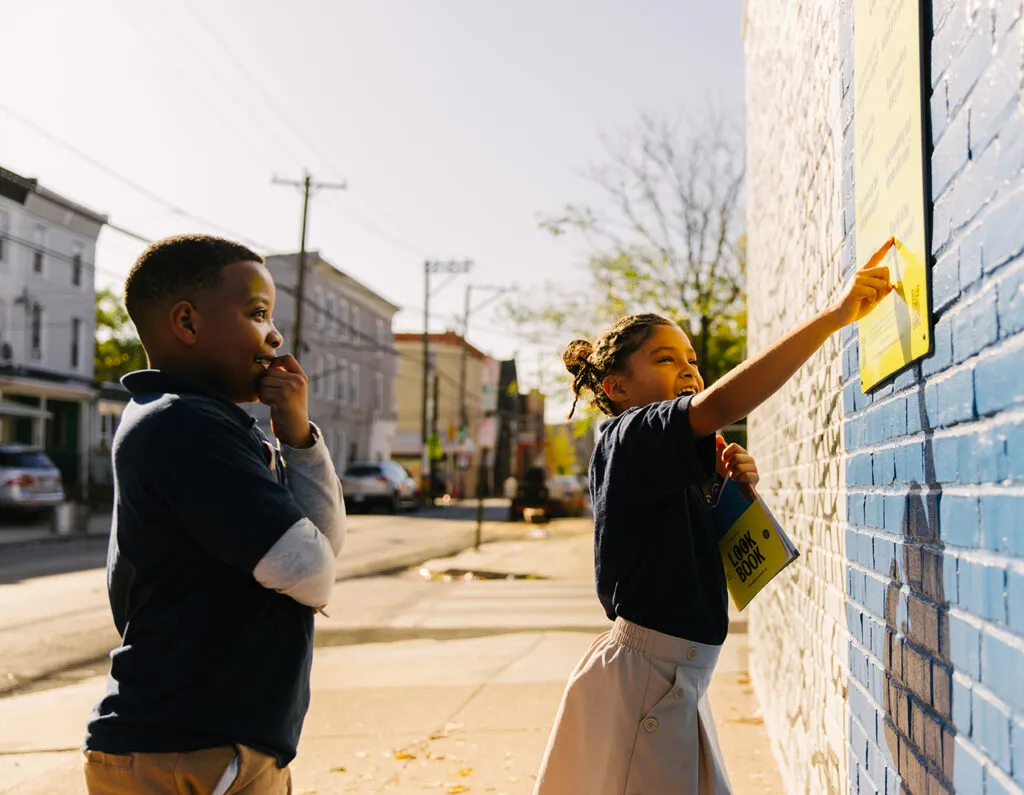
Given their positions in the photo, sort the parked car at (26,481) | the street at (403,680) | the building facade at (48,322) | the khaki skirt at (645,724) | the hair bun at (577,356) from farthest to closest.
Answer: the building facade at (48,322) → the parked car at (26,481) → the street at (403,680) → the hair bun at (577,356) → the khaki skirt at (645,724)

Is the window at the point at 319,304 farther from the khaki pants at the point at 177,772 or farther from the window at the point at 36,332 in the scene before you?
the khaki pants at the point at 177,772

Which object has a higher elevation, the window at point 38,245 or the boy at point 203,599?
the window at point 38,245

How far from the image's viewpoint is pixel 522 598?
12820 mm

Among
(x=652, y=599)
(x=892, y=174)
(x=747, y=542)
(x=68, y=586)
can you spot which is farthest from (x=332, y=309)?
(x=892, y=174)

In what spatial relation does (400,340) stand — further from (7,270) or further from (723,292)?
(723,292)

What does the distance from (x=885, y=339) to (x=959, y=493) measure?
2.37ft

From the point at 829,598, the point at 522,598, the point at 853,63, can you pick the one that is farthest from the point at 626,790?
the point at 522,598

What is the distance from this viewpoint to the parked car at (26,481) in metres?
22.9

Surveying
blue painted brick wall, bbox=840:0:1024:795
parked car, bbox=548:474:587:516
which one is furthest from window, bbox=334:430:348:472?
blue painted brick wall, bbox=840:0:1024:795

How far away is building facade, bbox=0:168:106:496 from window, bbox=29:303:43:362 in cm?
3

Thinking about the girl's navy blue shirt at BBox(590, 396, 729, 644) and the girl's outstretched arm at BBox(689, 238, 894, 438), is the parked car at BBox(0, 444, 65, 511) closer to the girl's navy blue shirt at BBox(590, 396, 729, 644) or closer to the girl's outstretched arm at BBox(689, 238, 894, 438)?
the girl's navy blue shirt at BBox(590, 396, 729, 644)

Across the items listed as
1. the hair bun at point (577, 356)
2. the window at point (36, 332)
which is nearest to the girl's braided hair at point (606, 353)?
the hair bun at point (577, 356)

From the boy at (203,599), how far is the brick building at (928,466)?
1.10 m

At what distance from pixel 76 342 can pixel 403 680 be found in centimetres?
3175
